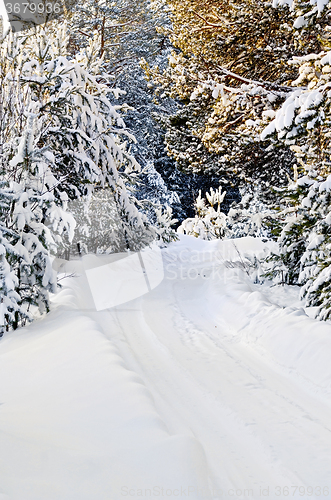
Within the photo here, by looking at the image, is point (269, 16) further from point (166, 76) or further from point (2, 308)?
point (2, 308)

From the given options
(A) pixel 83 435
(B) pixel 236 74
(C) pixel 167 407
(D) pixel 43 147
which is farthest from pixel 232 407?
(B) pixel 236 74

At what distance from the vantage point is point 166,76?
33.1ft

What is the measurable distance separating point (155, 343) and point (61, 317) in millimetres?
1510

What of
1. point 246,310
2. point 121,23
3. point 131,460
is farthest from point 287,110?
point 121,23

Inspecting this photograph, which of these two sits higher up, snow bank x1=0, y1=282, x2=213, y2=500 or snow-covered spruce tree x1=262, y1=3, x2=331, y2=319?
snow-covered spruce tree x1=262, y1=3, x2=331, y2=319

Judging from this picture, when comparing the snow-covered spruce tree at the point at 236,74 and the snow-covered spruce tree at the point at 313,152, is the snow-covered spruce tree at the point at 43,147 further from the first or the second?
the snow-covered spruce tree at the point at 313,152

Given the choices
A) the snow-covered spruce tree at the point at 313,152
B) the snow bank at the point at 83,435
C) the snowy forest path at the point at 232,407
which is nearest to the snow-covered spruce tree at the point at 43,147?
the snowy forest path at the point at 232,407

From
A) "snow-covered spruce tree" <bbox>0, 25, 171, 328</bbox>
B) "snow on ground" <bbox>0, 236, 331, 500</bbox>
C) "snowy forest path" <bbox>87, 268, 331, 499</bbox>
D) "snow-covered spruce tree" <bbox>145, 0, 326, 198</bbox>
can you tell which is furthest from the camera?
"snow-covered spruce tree" <bbox>145, 0, 326, 198</bbox>

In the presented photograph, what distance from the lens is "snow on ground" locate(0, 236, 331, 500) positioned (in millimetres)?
2234

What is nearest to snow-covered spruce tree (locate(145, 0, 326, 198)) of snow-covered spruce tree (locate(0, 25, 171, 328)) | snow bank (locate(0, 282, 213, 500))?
snow-covered spruce tree (locate(0, 25, 171, 328))

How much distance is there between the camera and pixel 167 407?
12.1 ft

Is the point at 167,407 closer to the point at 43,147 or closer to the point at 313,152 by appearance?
the point at 43,147

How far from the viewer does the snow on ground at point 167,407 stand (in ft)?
7.33

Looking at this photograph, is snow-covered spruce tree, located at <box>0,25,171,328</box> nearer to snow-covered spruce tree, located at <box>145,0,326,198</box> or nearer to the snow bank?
the snow bank
